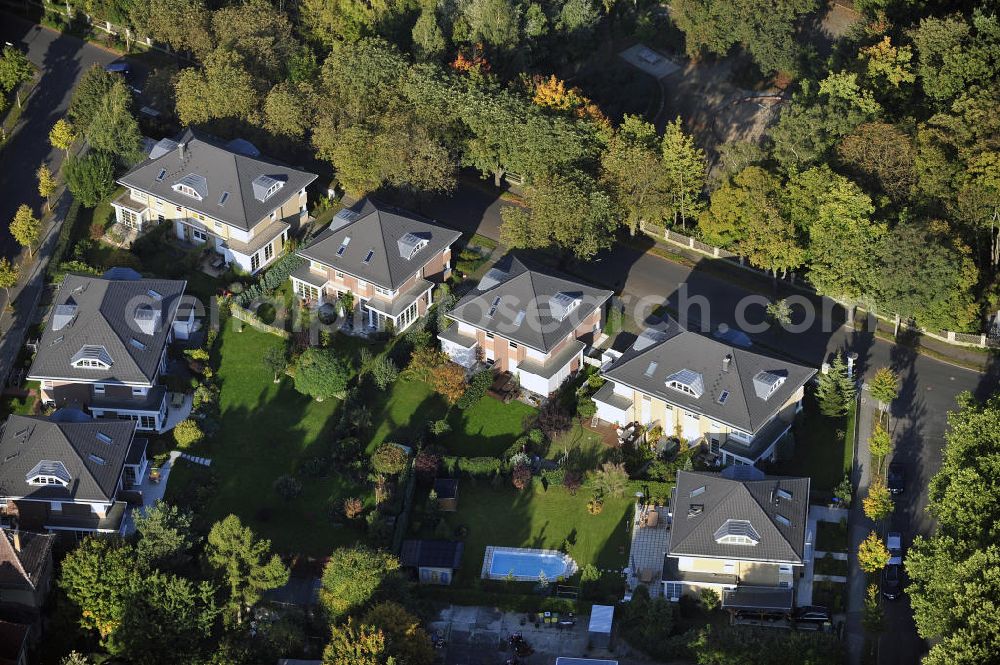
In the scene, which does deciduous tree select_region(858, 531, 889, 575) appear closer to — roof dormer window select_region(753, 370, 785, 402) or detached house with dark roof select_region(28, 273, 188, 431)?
roof dormer window select_region(753, 370, 785, 402)

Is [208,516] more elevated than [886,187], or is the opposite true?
[886,187]

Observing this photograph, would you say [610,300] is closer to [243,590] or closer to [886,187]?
[886,187]

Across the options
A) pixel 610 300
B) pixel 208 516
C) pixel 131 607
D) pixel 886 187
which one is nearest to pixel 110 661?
pixel 131 607

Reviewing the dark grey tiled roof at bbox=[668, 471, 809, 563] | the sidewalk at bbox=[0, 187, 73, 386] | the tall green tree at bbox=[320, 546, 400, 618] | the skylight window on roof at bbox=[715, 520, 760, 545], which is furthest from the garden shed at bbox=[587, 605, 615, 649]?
the sidewalk at bbox=[0, 187, 73, 386]

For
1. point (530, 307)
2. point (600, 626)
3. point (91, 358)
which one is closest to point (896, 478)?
point (600, 626)

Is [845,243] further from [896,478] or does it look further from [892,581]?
[892,581]

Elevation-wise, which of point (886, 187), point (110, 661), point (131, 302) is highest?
point (886, 187)

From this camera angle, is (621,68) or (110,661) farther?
(621,68)
